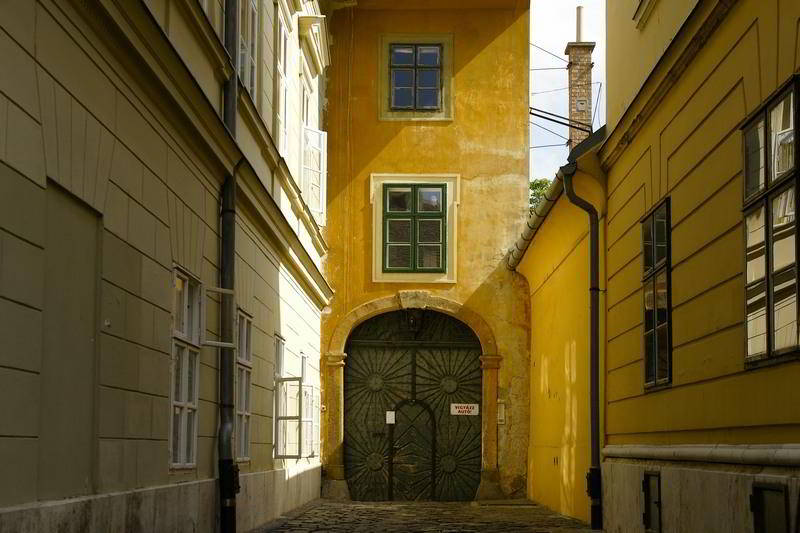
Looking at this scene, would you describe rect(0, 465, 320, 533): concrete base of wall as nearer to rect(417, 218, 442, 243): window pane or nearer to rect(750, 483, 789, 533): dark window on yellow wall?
rect(750, 483, 789, 533): dark window on yellow wall

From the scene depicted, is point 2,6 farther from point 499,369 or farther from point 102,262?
point 499,369

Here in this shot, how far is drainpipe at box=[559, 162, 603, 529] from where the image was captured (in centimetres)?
1347

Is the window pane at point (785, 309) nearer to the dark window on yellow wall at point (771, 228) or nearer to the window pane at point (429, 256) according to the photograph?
the dark window on yellow wall at point (771, 228)

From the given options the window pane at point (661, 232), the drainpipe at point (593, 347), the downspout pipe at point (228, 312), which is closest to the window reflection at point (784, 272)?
the window pane at point (661, 232)

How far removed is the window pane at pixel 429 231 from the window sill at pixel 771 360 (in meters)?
14.6

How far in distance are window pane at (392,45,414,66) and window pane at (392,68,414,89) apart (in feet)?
0.41

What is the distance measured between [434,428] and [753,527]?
1484 centimetres

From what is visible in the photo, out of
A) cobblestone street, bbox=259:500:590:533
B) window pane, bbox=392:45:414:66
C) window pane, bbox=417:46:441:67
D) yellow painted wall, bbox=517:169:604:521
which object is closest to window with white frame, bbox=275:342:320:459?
cobblestone street, bbox=259:500:590:533

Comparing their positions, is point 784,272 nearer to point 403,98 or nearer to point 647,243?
point 647,243

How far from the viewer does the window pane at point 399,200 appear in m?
22.5

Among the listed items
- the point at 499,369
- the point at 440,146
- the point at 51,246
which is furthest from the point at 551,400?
the point at 51,246

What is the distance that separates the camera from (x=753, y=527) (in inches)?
294

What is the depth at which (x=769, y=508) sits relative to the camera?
7.25m

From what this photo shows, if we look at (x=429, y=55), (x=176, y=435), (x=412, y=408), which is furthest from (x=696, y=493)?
(x=429, y=55)
